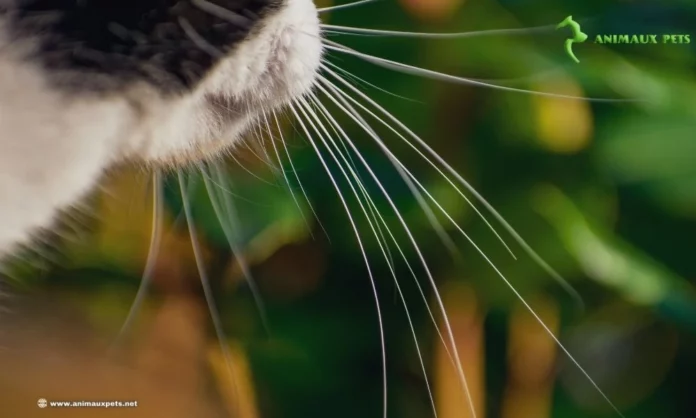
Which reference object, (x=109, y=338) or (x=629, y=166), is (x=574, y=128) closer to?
(x=629, y=166)

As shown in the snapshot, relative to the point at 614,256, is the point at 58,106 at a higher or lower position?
higher

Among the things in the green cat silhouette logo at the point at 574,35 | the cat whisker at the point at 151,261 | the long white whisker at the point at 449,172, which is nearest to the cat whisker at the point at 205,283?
the cat whisker at the point at 151,261

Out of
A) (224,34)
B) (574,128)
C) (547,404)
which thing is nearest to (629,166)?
(574,128)

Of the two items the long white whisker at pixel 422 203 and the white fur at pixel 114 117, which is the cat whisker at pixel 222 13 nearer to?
the white fur at pixel 114 117

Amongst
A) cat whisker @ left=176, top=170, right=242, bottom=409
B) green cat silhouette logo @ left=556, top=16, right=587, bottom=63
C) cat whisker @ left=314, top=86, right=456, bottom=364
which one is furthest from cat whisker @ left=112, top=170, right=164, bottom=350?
green cat silhouette logo @ left=556, top=16, right=587, bottom=63

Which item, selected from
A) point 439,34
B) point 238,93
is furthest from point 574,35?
point 238,93

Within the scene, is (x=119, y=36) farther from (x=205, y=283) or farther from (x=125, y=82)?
(x=205, y=283)

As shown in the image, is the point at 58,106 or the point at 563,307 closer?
the point at 58,106
